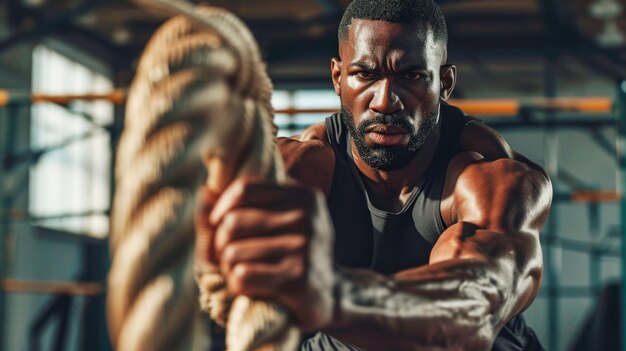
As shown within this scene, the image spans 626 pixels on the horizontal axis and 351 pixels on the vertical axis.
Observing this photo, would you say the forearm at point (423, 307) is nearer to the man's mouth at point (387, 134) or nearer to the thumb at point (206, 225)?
the thumb at point (206, 225)

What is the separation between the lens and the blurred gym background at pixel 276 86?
714 centimetres

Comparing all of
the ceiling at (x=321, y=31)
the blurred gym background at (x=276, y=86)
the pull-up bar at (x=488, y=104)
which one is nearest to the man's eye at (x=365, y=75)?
the pull-up bar at (x=488, y=104)

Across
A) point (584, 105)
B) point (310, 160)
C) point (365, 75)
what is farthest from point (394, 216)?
point (584, 105)

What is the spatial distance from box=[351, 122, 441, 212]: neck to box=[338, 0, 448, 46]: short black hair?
177mm

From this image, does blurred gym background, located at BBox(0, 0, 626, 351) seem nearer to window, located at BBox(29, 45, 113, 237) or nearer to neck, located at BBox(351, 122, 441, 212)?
window, located at BBox(29, 45, 113, 237)

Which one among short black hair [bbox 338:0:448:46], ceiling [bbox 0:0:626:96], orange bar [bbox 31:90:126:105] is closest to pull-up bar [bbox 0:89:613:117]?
orange bar [bbox 31:90:126:105]

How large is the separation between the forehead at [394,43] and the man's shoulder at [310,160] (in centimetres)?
23

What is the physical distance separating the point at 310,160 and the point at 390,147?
22 centimetres

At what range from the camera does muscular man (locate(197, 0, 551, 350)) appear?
0.64 metres

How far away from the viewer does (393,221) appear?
5.35 feet

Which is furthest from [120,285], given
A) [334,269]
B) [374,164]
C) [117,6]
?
[117,6]

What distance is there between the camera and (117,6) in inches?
328

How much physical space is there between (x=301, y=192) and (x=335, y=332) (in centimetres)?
21

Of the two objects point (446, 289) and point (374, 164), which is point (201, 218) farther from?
point (374, 164)
